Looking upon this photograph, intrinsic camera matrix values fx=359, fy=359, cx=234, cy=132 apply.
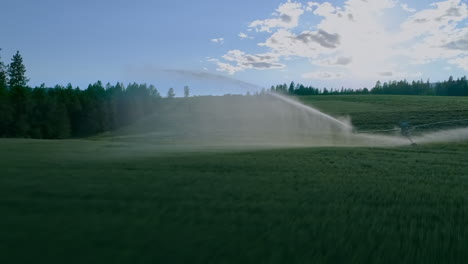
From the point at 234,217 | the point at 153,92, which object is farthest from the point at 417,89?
the point at 234,217

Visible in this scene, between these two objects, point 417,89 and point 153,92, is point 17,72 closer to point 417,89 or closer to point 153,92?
point 153,92

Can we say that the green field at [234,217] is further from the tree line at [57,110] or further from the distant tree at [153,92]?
the distant tree at [153,92]

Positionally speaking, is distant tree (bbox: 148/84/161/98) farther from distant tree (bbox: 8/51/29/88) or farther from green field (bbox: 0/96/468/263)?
green field (bbox: 0/96/468/263)

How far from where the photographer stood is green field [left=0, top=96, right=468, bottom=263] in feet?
12.7

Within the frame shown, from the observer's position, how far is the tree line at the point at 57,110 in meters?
62.0

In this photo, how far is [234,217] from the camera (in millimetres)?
5012

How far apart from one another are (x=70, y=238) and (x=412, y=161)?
10.1 meters

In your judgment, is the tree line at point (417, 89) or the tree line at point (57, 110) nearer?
the tree line at point (57, 110)

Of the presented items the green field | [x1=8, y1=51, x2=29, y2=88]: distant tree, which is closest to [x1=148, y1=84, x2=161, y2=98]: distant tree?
[x1=8, y1=51, x2=29, y2=88]: distant tree

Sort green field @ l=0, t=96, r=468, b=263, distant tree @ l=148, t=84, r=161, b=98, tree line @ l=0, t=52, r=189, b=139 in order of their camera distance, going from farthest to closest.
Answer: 1. distant tree @ l=148, t=84, r=161, b=98
2. tree line @ l=0, t=52, r=189, b=139
3. green field @ l=0, t=96, r=468, b=263

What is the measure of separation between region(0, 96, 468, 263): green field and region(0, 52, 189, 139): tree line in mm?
62550

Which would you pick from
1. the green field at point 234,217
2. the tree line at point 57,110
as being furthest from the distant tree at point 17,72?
the green field at point 234,217

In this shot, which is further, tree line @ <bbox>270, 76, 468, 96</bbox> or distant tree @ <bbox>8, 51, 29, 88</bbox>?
tree line @ <bbox>270, 76, 468, 96</bbox>

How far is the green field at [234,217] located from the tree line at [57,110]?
62.6 metres
